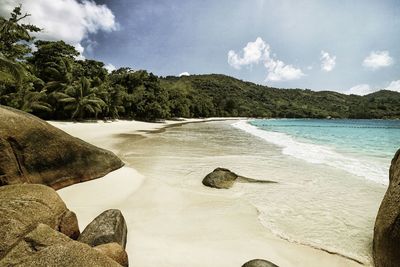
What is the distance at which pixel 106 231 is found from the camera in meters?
3.97

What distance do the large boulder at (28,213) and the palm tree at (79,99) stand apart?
30.8 metres

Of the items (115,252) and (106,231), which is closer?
(115,252)

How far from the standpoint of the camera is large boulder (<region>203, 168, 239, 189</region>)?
780 cm

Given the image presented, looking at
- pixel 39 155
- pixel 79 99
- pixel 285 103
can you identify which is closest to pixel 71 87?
pixel 79 99

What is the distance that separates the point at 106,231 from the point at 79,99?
32.0 m

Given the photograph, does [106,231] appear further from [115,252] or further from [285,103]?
[285,103]

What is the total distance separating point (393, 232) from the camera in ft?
10.8

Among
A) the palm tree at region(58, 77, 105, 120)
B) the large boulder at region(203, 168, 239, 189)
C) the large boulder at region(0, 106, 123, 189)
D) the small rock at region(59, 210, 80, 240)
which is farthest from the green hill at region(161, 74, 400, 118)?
the small rock at region(59, 210, 80, 240)

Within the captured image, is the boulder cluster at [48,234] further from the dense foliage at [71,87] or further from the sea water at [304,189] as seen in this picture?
the dense foliage at [71,87]

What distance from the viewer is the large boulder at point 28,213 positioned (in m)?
3.21

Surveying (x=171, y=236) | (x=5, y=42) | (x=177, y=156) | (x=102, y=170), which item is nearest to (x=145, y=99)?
(x=5, y=42)

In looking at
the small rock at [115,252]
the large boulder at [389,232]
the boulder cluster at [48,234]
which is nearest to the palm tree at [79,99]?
the boulder cluster at [48,234]

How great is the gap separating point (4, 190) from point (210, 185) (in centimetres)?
524

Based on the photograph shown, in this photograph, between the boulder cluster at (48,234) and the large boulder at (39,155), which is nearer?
the boulder cluster at (48,234)
